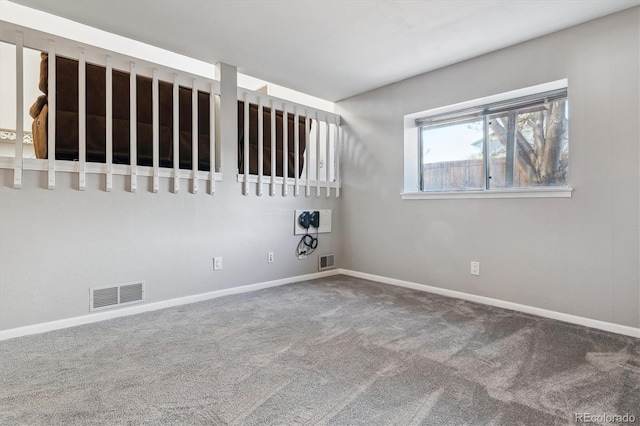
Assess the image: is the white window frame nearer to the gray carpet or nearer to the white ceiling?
the white ceiling

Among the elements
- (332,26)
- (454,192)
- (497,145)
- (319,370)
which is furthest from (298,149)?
(319,370)

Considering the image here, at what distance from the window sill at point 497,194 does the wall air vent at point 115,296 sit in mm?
2871

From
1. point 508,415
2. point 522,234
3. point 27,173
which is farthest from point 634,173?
point 27,173

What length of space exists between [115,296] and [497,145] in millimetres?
3748

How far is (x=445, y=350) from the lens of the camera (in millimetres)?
2076

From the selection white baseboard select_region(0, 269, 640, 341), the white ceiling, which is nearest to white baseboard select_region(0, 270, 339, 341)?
white baseboard select_region(0, 269, 640, 341)

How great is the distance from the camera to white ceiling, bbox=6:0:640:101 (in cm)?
238

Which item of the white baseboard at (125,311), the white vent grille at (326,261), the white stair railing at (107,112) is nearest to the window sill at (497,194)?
the white vent grille at (326,261)

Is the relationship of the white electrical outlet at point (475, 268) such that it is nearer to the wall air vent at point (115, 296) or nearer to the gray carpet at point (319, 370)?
the gray carpet at point (319, 370)

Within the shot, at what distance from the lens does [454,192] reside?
3.33 metres

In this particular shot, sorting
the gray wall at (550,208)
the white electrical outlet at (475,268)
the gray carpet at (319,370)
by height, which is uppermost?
the gray wall at (550,208)

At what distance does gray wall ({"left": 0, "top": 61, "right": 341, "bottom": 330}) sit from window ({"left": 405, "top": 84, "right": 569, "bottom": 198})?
1760 mm

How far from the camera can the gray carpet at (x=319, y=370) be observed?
4.75 feet

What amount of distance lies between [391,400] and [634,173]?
2.39 m
